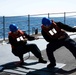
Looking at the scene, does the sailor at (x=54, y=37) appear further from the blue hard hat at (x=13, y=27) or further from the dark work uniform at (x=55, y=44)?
the blue hard hat at (x=13, y=27)

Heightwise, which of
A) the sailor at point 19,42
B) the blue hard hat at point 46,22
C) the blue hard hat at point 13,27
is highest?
the blue hard hat at point 46,22

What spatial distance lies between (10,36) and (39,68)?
3.86 ft

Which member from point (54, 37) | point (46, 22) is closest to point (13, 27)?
point (46, 22)

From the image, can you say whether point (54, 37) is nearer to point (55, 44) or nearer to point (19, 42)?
point (55, 44)

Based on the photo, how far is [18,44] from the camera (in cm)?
767

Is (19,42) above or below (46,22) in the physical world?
below

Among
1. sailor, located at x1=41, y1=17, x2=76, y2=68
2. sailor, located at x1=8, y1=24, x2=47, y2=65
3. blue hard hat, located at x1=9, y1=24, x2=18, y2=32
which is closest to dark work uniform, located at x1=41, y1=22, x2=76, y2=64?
→ sailor, located at x1=41, y1=17, x2=76, y2=68

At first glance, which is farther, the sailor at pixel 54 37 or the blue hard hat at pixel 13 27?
the blue hard hat at pixel 13 27

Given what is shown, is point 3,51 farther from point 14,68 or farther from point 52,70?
point 52,70

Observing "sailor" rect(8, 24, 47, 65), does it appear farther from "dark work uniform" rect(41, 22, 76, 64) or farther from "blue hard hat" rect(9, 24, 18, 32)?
"dark work uniform" rect(41, 22, 76, 64)

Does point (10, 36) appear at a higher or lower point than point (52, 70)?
higher

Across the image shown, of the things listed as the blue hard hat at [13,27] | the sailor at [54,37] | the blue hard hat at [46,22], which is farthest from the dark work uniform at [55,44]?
the blue hard hat at [13,27]

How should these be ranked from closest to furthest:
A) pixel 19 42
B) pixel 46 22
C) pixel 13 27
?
pixel 46 22 < pixel 13 27 < pixel 19 42

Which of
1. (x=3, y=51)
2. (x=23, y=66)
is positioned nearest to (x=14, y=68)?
(x=23, y=66)
